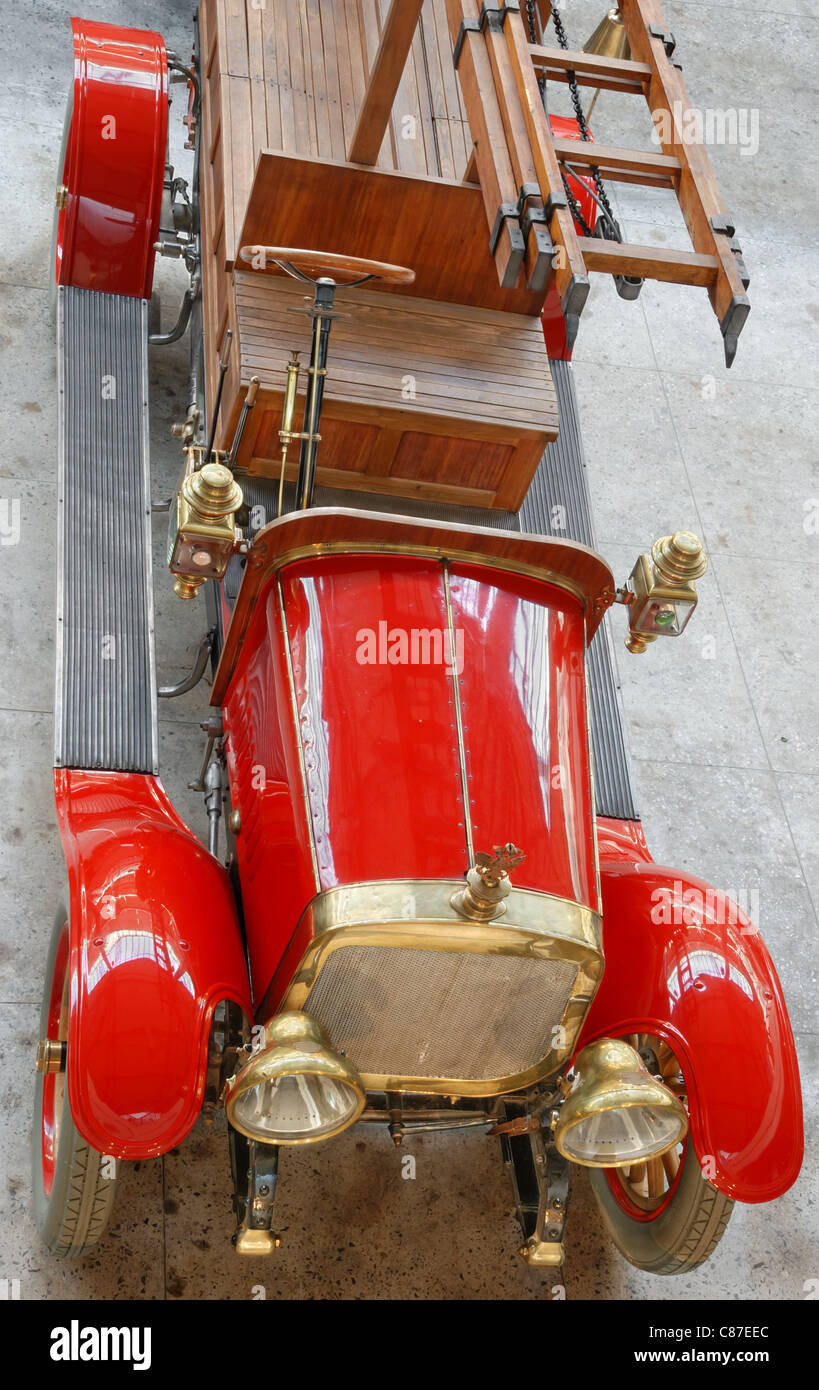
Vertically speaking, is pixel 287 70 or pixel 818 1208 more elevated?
pixel 287 70

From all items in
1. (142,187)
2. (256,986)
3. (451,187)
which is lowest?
(256,986)

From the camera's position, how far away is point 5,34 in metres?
7.35

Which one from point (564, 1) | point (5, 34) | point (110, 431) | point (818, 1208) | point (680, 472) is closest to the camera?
point (818, 1208)

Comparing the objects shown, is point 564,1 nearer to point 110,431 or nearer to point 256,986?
point 110,431

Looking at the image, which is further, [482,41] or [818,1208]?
[818,1208]

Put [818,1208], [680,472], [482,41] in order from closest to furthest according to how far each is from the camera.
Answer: [482,41]
[818,1208]
[680,472]

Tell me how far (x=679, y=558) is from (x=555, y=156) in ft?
3.48

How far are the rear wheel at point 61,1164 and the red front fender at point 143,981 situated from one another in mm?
292

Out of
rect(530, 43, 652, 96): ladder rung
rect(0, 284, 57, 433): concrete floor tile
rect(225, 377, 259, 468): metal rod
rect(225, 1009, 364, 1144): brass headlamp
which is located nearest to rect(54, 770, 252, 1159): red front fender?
rect(225, 1009, 364, 1144): brass headlamp

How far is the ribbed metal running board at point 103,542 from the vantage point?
414 centimetres

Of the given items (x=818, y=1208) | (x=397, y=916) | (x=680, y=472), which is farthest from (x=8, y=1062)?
(x=680, y=472)

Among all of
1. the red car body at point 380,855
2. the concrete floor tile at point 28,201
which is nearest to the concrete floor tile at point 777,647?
the red car body at point 380,855

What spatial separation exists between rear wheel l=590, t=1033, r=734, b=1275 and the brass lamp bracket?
856mm

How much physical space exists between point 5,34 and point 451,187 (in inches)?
167
